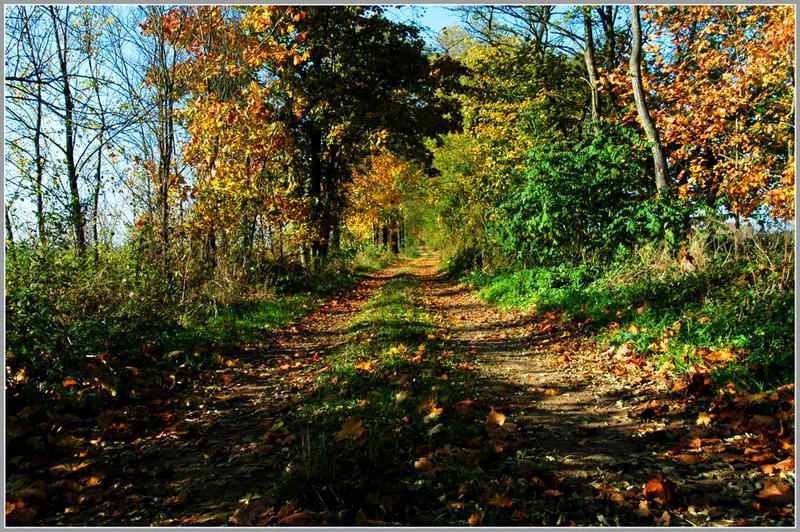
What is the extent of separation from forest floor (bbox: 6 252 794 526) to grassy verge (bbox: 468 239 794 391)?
35cm

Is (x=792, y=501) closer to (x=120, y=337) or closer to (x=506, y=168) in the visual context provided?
(x=120, y=337)

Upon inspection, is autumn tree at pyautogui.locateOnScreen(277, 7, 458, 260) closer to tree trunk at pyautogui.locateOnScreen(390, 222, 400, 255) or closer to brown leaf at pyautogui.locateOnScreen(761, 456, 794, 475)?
brown leaf at pyautogui.locateOnScreen(761, 456, 794, 475)

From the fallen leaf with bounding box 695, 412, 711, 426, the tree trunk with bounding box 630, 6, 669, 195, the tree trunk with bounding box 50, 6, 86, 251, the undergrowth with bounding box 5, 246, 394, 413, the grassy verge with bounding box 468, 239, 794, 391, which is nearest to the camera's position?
the fallen leaf with bounding box 695, 412, 711, 426

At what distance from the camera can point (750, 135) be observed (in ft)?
36.1

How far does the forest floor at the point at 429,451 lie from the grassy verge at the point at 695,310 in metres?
0.35

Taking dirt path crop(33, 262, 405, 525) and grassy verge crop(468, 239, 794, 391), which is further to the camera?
grassy verge crop(468, 239, 794, 391)

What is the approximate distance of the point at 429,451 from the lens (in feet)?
11.3

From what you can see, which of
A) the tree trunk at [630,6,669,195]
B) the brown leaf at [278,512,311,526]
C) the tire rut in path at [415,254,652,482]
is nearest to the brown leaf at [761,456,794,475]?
the tire rut in path at [415,254,652,482]

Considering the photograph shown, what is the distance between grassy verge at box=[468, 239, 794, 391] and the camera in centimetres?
460

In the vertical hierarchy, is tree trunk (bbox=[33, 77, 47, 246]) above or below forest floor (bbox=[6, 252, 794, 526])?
above

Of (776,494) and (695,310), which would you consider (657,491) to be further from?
(695,310)

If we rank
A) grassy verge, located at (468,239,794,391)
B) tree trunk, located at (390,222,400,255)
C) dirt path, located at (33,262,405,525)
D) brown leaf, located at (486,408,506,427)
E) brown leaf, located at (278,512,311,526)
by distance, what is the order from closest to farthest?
brown leaf, located at (278,512,311,526), dirt path, located at (33,262,405,525), brown leaf, located at (486,408,506,427), grassy verge, located at (468,239,794,391), tree trunk, located at (390,222,400,255)

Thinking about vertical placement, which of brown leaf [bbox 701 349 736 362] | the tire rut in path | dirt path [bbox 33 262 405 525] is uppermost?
brown leaf [bbox 701 349 736 362]

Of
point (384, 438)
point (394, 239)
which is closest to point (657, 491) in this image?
point (384, 438)
